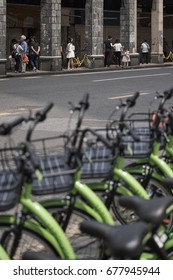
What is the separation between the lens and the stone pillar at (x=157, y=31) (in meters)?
41.1

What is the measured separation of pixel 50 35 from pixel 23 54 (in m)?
2.73

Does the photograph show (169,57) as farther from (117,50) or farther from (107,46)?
(107,46)

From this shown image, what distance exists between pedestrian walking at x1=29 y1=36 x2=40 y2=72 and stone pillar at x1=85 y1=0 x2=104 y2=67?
362cm

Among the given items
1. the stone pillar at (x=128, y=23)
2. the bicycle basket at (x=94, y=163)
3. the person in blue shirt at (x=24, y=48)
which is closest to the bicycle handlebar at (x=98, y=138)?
the bicycle basket at (x=94, y=163)

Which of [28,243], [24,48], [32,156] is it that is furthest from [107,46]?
[32,156]

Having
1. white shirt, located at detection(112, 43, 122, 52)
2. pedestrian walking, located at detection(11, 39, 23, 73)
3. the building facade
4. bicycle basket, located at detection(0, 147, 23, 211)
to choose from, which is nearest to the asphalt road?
pedestrian walking, located at detection(11, 39, 23, 73)

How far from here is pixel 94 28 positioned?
120 feet

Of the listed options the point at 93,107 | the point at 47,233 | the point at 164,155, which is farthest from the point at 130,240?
the point at 93,107

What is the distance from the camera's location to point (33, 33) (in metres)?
37.5

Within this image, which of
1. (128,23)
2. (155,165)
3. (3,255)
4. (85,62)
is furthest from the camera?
(128,23)

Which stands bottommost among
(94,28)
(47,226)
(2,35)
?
(47,226)

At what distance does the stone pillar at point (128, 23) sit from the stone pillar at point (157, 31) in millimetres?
2675

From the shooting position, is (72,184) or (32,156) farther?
(72,184)

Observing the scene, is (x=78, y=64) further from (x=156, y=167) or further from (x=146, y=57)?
(x=156, y=167)
